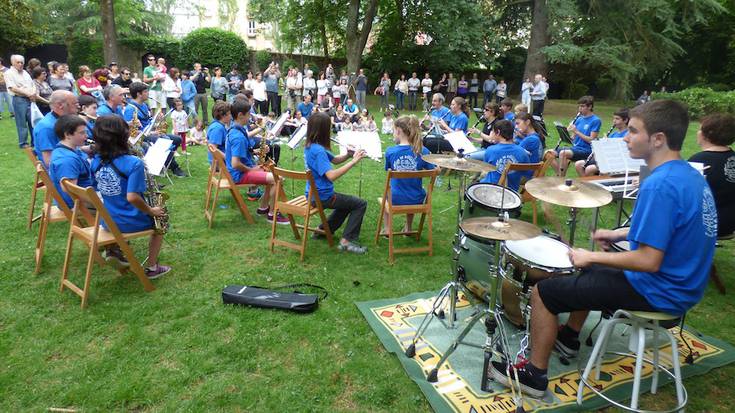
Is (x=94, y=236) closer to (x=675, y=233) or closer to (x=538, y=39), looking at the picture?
(x=675, y=233)

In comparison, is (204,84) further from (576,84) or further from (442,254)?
(576,84)

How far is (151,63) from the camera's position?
44.8 feet

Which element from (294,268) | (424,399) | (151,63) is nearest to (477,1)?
(151,63)

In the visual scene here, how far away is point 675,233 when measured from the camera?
101 inches

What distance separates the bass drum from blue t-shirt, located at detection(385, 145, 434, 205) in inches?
56.5

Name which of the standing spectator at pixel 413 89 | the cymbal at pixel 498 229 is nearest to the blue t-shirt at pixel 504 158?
the cymbal at pixel 498 229

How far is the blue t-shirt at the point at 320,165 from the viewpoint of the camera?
506cm

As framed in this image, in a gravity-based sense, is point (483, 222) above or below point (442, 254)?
above

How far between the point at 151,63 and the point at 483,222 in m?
13.7

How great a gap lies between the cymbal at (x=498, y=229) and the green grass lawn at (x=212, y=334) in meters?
1.21

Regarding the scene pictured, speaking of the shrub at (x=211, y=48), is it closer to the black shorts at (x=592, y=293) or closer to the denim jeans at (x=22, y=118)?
the denim jeans at (x=22, y=118)

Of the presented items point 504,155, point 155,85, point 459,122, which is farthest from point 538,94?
point 155,85

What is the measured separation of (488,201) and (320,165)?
1.92 metres

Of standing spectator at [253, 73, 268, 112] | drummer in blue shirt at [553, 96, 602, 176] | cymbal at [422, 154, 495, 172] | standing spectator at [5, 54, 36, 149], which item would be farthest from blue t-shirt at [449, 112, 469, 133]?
standing spectator at [5, 54, 36, 149]
